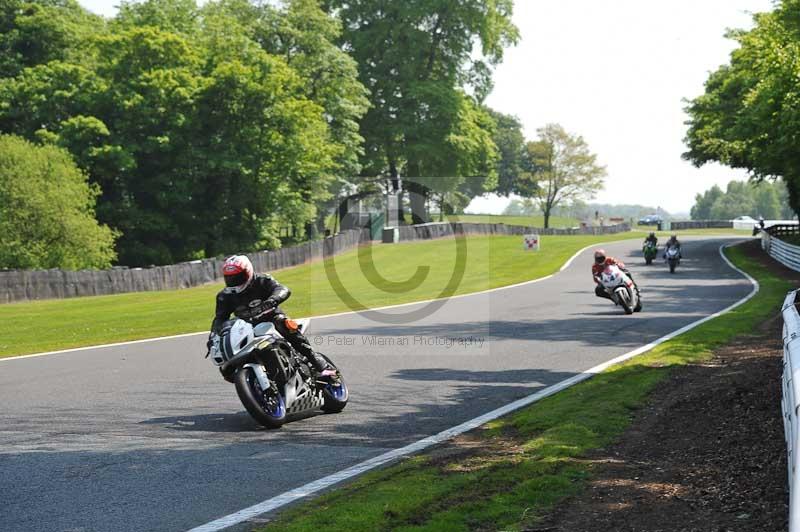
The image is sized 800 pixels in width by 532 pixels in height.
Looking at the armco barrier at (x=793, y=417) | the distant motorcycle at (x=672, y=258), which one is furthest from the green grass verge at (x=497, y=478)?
the distant motorcycle at (x=672, y=258)

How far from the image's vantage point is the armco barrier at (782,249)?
4066 cm

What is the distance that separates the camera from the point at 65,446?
26.2 feet

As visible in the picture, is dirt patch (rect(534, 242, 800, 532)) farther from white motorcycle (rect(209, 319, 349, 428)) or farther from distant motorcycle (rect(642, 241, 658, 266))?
distant motorcycle (rect(642, 241, 658, 266))

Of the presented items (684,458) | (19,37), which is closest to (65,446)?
(684,458)

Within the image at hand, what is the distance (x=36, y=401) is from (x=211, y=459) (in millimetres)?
3975

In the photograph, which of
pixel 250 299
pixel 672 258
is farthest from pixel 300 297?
pixel 250 299

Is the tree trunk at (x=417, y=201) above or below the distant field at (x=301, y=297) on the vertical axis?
above

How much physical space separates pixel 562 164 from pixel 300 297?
3492 inches

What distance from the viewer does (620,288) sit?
70.8 ft

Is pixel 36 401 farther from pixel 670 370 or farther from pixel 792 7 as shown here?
pixel 792 7

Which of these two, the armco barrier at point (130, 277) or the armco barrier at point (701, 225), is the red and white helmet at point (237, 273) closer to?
the armco barrier at point (130, 277)

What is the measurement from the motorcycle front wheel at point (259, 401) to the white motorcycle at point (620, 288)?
14.1 m

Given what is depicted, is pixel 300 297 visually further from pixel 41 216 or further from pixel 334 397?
pixel 334 397

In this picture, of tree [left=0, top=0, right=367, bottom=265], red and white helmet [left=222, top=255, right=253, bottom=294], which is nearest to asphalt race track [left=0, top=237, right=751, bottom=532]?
red and white helmet [left=222, top=255, right=253, bottom=294]
